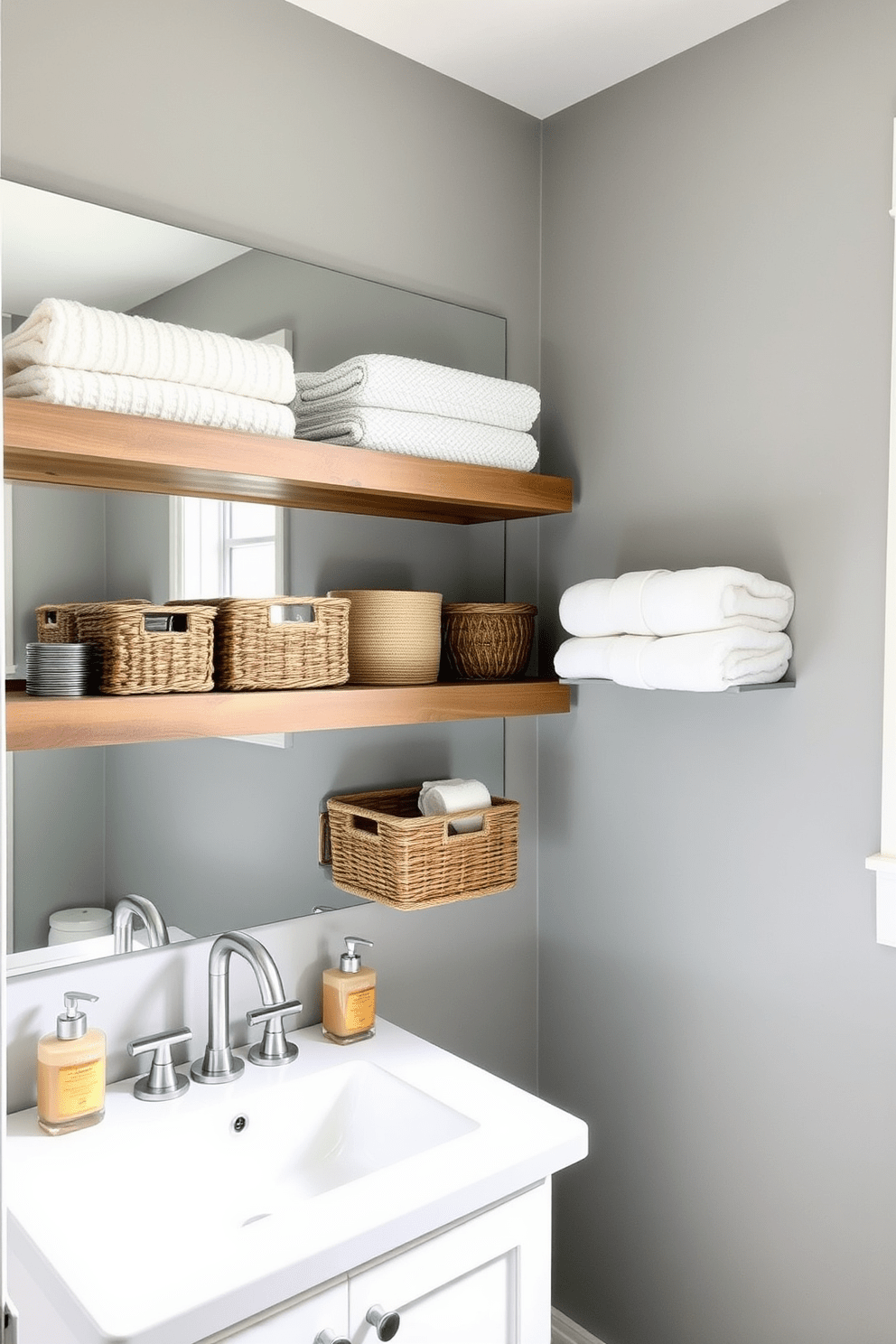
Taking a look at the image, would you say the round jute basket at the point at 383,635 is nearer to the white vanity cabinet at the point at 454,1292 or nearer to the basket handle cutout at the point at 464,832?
the basket handle cutout at the point at 464,832

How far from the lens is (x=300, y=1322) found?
113 centimetres

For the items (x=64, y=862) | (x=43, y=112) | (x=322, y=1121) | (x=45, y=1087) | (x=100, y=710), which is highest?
(x=43, y=112)

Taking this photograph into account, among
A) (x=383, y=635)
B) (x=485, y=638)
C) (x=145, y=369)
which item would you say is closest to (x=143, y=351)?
(x=145, y=369)

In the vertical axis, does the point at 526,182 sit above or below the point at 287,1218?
above

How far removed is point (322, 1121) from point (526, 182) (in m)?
1.76

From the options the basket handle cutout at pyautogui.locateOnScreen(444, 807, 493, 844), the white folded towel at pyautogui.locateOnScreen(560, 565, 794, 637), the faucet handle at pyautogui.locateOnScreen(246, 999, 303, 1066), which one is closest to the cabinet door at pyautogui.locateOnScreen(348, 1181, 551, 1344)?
the faucet handle at pyautogui.locateOnScreen(246, 999, 303, 1066)

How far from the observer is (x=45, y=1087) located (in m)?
1.35

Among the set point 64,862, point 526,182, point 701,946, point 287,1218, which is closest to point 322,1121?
point 287,1218

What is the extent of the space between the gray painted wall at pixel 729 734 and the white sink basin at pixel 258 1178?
0.46m

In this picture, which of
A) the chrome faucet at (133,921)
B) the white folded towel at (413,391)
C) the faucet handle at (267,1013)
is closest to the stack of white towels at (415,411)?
the white folded towel at (413,391)

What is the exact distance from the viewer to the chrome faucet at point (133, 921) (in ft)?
4.90

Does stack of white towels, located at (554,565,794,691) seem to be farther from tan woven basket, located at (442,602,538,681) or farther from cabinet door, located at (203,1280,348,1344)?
cabinet door, located at (203,1280,348,1344)

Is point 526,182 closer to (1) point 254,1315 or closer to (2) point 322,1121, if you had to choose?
(2) point 322,1121

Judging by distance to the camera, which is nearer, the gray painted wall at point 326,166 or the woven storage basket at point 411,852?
the gray painted wall at point 326,166
